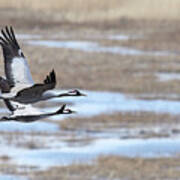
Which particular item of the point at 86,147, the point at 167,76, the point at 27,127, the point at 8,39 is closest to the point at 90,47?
the point at 167,76

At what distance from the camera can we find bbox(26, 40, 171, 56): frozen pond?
29344 mm

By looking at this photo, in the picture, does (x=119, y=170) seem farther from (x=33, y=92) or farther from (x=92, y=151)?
(x=33, y=92)

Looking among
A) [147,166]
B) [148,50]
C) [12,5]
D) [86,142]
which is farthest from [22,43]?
[147,166]

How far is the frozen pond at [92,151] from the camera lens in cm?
1379

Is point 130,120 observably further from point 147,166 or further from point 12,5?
point 12,5

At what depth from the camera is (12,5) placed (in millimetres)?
40312

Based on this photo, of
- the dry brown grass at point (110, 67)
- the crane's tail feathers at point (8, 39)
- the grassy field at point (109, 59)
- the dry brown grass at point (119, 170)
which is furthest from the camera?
the dry brown grass at point (110, 67)

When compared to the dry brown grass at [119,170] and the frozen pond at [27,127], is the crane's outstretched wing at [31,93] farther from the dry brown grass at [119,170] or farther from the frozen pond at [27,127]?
the frozen pond at [27,127]

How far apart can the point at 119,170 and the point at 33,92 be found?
10.2 metres

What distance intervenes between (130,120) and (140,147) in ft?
7.56

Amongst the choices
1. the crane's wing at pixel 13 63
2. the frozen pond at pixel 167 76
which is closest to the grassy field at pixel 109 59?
the frozen pond at pixel 167 76

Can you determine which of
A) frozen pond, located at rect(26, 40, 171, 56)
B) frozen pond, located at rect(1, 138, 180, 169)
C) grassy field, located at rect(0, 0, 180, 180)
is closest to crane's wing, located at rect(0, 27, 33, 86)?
grassy field, located at rect(0, 0, 180, 180)

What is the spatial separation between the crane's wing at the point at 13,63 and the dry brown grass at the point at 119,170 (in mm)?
8733

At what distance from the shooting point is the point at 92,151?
1446cm
